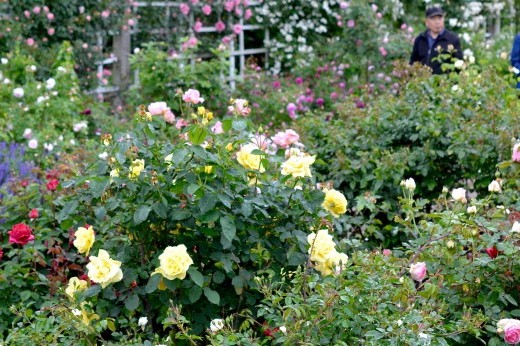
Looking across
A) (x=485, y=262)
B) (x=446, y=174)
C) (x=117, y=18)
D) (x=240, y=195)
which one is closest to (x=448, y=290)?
(x=485, y=262)

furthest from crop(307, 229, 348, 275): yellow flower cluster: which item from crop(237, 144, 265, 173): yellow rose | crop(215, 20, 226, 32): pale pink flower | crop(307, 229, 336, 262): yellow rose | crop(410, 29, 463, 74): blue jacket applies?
crop(215, 20, 226, 32): pale pink flower

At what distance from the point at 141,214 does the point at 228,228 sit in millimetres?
236

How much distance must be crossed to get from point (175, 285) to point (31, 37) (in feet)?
16.2

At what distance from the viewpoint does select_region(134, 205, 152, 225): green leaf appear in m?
2.40

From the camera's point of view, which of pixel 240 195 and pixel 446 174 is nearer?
pixel 240 195

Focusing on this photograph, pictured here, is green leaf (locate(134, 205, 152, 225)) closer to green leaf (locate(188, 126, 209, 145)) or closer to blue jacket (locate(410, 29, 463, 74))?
green leaf (locate(188, 126, 209, 145))

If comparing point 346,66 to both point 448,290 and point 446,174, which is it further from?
point 448,290

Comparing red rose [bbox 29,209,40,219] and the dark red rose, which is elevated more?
the dark red rose

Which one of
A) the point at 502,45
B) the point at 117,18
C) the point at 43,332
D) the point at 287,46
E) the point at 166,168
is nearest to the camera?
the point at 43,332

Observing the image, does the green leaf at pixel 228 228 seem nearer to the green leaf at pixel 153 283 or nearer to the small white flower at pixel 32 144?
the green leaf at pixel 153 283

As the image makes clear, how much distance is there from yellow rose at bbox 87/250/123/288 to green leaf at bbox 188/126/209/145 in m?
0.38

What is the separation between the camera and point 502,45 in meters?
9.96

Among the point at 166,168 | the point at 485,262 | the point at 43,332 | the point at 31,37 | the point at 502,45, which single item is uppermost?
the point at 166,168

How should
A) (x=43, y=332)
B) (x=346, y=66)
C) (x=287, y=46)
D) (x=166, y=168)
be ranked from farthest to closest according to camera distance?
1. (x=287, y=46)
2. (x=346, y=66)
3. (x=166, y=168)
4. (x=43, y=332)
